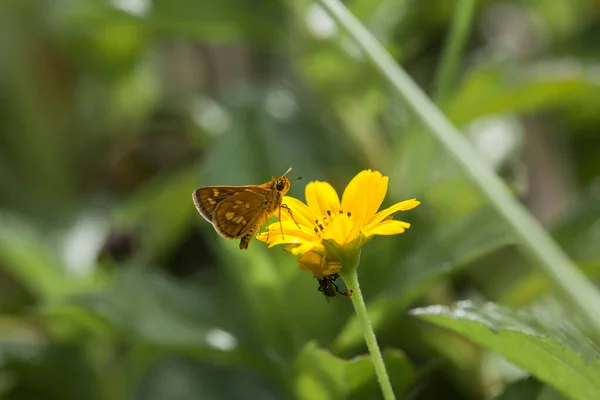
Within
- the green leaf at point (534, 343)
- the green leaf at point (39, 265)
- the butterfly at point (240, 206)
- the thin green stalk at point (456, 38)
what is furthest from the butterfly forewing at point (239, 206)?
the green leaf at point (39, 265)

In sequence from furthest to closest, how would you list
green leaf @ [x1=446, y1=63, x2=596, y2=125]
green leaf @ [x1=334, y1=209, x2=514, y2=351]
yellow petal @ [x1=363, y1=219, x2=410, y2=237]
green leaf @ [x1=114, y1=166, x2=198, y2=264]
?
green leaf @ [x1=114, y1=166, x2=198, y2=264] → green leaf @ [x1=446, y1=63, x2=596, y2=125] → green leaf @ [x1=334, y1=209, x2=514, y2=351] → yellow petal @ [x1=363, y1=219, x2=410, y2=237]

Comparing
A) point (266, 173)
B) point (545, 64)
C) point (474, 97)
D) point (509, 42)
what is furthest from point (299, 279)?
point (509, 42)

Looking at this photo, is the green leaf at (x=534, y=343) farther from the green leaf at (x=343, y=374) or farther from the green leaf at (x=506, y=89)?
the green leaf at (x=506, y=89)

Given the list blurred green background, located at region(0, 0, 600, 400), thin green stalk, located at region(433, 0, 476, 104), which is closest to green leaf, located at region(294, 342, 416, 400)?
blurred green background, located at region(0, 0, 600, 400)

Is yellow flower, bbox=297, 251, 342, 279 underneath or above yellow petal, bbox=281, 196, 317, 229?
underneath

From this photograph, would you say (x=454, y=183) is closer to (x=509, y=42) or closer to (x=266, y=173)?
(x=266, y=173)

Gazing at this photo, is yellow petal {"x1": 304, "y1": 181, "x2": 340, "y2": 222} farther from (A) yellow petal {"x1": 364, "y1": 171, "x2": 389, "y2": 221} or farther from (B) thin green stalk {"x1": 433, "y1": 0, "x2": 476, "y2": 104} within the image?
(B) thin green stalk {"x1": 433, "y1": 0, "x2": 476, "y2": 104}

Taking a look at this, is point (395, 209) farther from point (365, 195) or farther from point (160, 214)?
point (160, 214)
